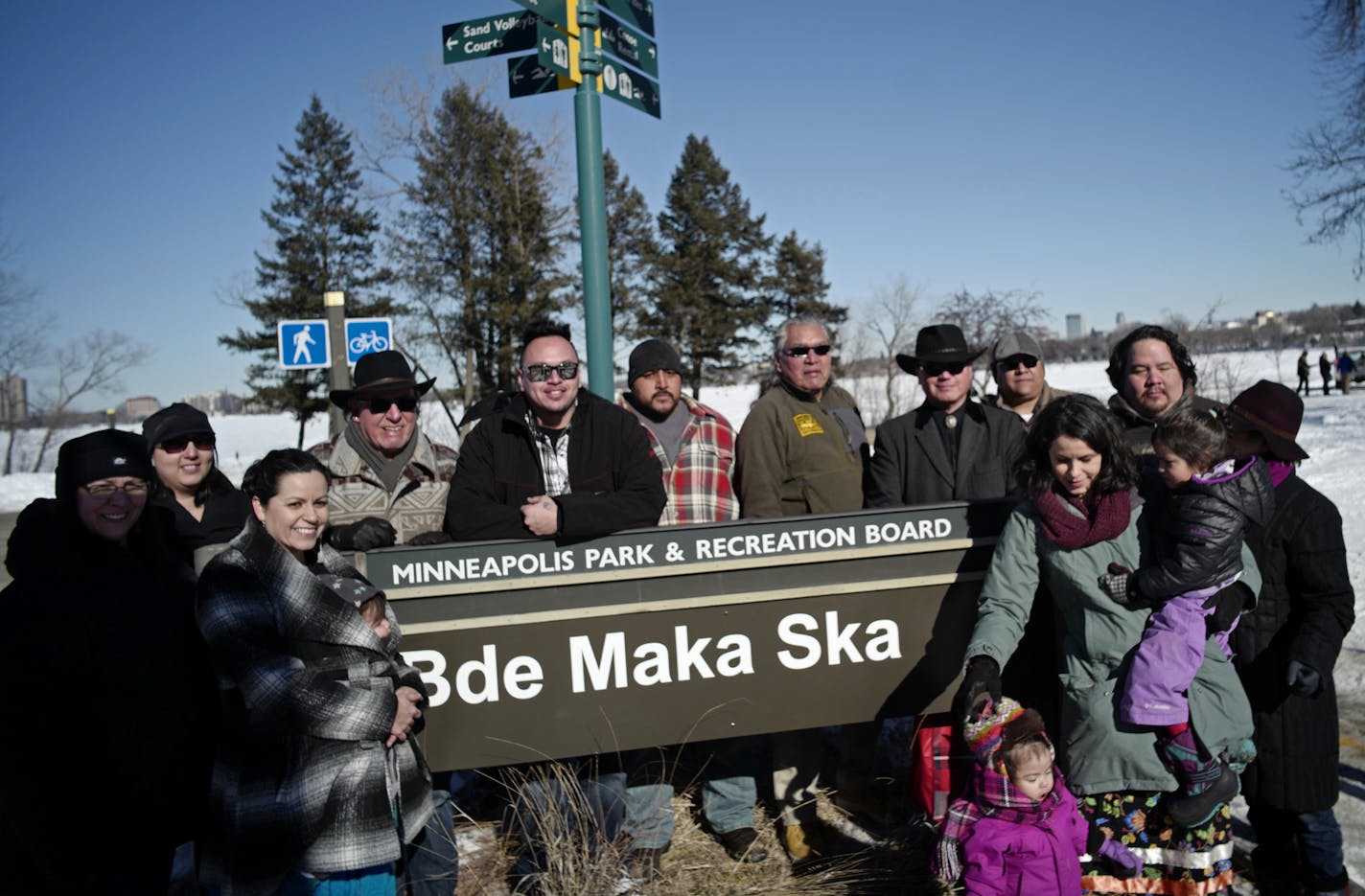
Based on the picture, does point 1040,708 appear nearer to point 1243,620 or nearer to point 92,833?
point 1243,620

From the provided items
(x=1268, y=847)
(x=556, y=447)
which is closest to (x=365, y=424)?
(x=556, y=447)

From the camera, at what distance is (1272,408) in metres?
3.25

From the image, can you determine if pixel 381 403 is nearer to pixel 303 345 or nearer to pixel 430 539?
pixel 430 539

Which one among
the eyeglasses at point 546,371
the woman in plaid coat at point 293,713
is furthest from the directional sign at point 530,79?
the woman in plaid coat at point 293,713

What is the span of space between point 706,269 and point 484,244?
46.6 ft

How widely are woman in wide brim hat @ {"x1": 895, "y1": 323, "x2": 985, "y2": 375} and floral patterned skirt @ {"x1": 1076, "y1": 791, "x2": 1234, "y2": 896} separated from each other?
1.80 m

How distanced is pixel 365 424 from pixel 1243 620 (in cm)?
327

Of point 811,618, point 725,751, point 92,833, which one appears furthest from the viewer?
point 725,751

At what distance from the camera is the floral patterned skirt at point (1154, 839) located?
10.1 ft

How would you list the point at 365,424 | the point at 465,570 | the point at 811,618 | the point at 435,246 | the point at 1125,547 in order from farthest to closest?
the point at 435,246 → the point at 365,424 → the point at 811,618 → the point at 465,570 → the point at 1125,547

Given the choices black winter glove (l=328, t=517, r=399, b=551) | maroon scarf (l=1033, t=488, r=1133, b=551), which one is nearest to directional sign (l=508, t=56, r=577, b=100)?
black winter glove (l=328, t=517, r=399, b=551)

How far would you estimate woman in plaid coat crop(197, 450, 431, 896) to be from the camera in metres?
2.52

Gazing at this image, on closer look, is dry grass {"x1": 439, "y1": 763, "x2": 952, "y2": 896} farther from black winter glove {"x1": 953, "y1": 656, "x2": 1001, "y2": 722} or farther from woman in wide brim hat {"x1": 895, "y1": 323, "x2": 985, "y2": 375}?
woman in wide brim hat {"x1": 895, "y1": 323, "x2": 985, "y2": 375}

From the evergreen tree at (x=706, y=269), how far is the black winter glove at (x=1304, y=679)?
37.4 metres
